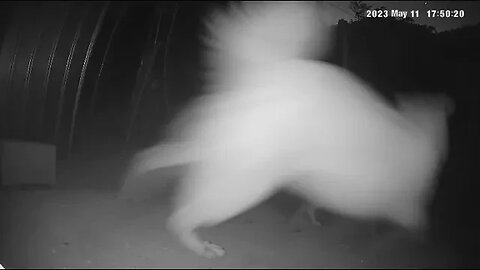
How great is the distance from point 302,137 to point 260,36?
0.84m

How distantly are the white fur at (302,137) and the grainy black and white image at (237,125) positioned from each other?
0.04 feet

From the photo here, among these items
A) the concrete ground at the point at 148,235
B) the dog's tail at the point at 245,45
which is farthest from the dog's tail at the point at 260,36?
the concrete ground at the point at 148,235

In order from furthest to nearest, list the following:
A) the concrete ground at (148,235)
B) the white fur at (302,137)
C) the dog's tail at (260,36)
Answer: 1. the white fur at (302,137)
2. the dog's tail at (260,36)
3. the concrete ground at (148,235)

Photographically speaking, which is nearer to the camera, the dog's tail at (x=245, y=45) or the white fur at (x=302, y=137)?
the dog's tail at (x=245, y=45)

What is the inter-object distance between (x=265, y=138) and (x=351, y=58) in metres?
0.88

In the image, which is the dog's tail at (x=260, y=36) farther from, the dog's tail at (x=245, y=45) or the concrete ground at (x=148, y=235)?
the concrete ground at (x=148, y=235)

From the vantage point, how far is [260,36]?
3.21 meters

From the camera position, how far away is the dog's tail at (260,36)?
3.02m

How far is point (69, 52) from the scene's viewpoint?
3.29 m

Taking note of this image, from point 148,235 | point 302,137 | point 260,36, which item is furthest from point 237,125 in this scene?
point 148,235

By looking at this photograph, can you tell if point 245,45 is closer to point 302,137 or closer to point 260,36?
point 260,36

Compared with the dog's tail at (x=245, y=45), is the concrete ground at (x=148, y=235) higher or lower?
lower

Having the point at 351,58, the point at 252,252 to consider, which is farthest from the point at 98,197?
the point at 351,58

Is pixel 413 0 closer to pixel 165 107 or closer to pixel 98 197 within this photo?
pixel 165 107
